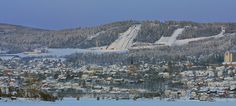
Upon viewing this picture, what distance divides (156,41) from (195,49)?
14475 mm

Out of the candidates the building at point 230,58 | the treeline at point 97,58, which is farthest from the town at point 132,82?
the treeline at point 97,58

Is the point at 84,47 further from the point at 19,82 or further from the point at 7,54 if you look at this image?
the point at 19,82

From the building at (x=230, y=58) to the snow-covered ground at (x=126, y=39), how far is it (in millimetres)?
26229

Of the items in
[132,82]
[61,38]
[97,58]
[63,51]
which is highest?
[61,38]

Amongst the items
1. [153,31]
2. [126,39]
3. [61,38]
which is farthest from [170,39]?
[61,38]

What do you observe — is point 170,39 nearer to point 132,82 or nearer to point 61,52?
point 61,52

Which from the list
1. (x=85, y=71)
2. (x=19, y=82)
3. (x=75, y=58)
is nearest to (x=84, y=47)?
(x=75, y=58)

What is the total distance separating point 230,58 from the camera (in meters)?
97.2

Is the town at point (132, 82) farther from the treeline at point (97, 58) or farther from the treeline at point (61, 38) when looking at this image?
the treeline at point (61, 38)

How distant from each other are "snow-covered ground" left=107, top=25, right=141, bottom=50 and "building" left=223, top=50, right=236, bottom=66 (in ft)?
86.1

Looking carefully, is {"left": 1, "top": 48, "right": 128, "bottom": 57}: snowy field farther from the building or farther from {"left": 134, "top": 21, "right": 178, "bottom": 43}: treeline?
the building

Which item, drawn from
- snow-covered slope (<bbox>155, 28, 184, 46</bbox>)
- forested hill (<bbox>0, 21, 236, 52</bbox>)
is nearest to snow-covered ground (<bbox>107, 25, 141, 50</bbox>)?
forested hill (<bbox>0, 21, 236, 52</bbox>)

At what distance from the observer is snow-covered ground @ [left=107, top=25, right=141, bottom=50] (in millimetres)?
124206

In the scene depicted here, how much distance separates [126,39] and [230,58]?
118 feet
